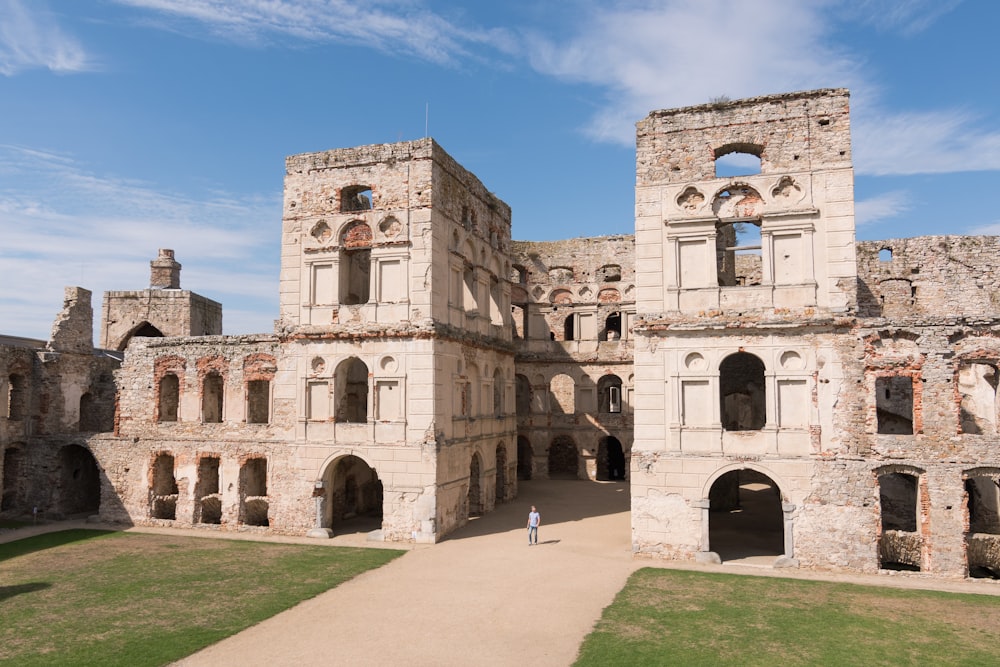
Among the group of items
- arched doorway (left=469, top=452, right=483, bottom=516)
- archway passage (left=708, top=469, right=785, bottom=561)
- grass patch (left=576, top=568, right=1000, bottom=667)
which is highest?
arched doorway (left=469, top=452, right=483, bottom=516)

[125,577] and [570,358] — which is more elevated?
[570,358]

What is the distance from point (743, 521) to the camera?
25859mm

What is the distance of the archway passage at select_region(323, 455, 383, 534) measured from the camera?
24.1 m

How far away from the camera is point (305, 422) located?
24.2 metres

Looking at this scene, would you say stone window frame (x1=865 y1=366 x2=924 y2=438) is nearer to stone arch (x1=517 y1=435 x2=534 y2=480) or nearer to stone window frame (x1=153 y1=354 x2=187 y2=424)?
stone arch (x1=517 y1=435 x2=534 y2=480)

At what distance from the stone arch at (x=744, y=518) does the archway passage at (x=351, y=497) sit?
12013 mm

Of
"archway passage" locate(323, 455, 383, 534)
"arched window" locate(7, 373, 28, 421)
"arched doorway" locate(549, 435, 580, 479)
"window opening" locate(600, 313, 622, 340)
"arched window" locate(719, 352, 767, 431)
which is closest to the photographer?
"archway passage" locate(323, 455, 383, 534)

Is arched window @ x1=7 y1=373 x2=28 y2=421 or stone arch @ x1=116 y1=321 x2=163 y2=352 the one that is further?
stone arch @ x1=116 y1=321 x2=163 y2=352

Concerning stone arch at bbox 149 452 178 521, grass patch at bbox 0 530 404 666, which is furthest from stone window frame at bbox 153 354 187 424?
grass patch at bbox 0 530 404 666

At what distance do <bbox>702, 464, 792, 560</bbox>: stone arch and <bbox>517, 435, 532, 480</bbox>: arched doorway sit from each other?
1123 centimetres

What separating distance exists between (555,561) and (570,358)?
1865 centimetres

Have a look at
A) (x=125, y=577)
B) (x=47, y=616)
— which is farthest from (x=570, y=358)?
(x=47, y=616)

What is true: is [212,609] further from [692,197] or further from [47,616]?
[692,197]

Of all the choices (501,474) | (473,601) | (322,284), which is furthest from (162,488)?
(473,601)
